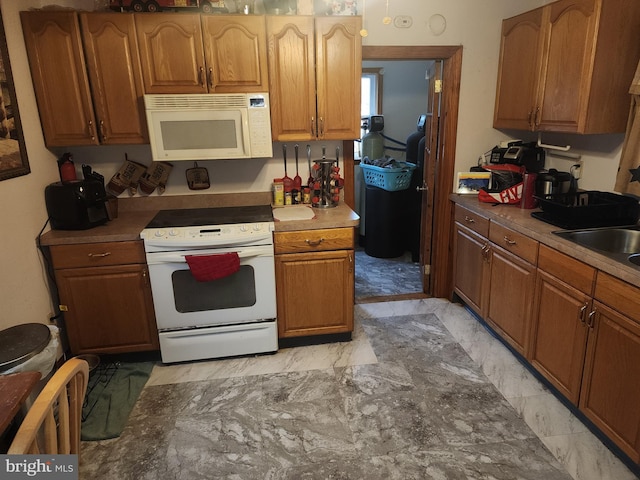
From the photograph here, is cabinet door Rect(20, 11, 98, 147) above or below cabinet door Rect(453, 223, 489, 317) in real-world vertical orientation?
above

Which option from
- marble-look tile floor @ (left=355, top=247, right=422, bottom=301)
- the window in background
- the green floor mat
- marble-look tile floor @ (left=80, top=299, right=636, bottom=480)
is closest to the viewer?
marble-look tile floor @ (left=80, top=299, right=636, bottom=480)

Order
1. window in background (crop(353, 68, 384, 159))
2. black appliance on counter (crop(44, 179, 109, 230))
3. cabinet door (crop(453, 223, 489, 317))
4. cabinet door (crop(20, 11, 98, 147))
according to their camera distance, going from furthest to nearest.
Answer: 1. window in background (crop(353, 68, 384, 159))
2. cabinet door (crop(453, 223, 489, 317))
3. black appliance on counter (crop(44, 179, 109, 230))
4. cabinet door (crop(20, 11, 98, 147))

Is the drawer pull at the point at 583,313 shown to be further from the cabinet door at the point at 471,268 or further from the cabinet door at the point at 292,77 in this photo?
the cabinet door at the point at 292,77

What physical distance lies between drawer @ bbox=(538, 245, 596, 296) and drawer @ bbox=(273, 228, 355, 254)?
3.52 feet

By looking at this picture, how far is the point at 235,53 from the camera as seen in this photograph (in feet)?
8.35

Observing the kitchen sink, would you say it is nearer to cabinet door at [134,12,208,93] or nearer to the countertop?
the countertop

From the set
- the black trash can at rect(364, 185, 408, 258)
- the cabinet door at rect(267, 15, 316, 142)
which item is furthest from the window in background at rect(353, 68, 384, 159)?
the cabinet door at rect(267, 15, 316, 142)

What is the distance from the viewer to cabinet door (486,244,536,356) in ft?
7.95

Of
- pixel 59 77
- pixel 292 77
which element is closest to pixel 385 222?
pixel 292 77

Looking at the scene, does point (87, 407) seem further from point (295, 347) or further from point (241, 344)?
point (295, 347)

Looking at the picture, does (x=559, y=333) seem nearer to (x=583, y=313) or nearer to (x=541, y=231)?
(x=583, y=313)

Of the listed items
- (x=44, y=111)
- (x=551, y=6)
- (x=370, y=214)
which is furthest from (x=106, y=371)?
(x=551, y=6)

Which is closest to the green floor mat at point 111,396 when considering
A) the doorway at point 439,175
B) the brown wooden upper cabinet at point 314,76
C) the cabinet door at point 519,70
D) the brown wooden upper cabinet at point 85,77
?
the brown wooden upper cabinet at point 85,77

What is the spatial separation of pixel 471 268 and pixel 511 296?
1.69 feet
